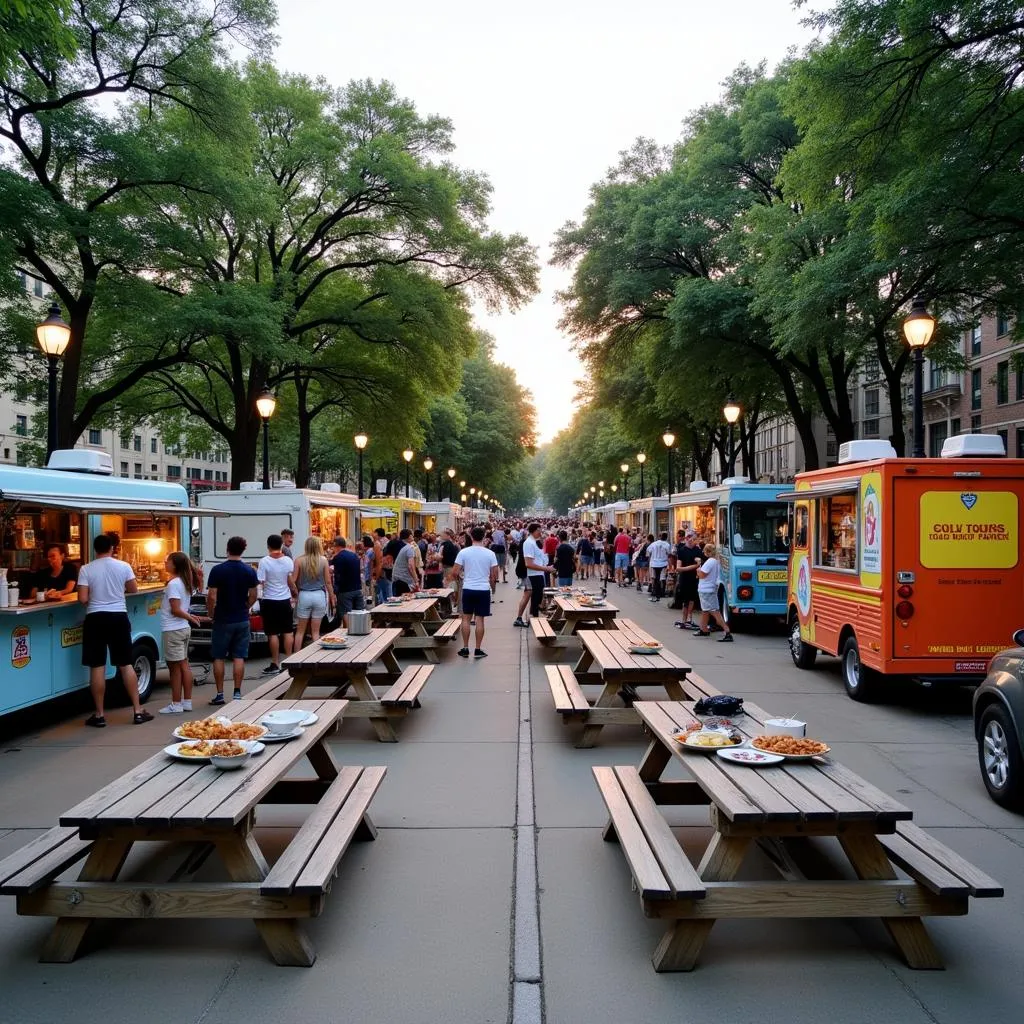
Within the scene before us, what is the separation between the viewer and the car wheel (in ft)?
19.9

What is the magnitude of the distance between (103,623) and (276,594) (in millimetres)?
2820

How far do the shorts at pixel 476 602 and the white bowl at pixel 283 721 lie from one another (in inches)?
304

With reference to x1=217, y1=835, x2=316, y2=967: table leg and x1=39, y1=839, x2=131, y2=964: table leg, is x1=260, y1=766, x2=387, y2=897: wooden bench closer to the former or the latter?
x1=217, y1=835, x2=316, y2=967: table leg

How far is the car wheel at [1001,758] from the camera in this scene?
19.9ft

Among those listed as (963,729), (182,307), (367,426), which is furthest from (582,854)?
(367,426)

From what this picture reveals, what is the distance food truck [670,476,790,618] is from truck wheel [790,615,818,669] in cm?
315

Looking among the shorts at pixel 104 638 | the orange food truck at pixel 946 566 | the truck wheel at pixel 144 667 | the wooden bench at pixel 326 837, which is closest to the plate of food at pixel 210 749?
the wooden bench at pixel 326 837

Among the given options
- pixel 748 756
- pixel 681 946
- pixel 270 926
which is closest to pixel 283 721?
pixel 270 926

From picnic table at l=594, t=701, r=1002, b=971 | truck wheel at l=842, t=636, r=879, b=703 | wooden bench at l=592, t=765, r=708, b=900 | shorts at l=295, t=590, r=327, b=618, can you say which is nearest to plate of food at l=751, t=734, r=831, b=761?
picnic table at l=594, t=701, r=1002, b=971

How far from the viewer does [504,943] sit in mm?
4184

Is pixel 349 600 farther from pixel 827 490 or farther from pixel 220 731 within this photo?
pixel 220 731

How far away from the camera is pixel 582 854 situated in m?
5.34

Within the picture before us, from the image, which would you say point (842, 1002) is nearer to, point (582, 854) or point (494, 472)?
point (582, 854)

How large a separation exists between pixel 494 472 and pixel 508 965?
57530 mm
